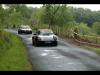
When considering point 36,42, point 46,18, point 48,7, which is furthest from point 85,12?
point 36,42

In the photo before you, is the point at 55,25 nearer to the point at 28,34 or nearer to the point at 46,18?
the point at 46,18

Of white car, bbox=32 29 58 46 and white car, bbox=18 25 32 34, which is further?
white car, bbox=18 25 32 34

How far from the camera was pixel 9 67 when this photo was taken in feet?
45.5

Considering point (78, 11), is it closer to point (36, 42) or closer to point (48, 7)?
point (48, 7)

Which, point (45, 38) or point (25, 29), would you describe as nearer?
point (45, 38)

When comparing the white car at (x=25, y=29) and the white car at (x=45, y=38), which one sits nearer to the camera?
the white car at (x=45, y=38)

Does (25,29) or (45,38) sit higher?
(45,38)
